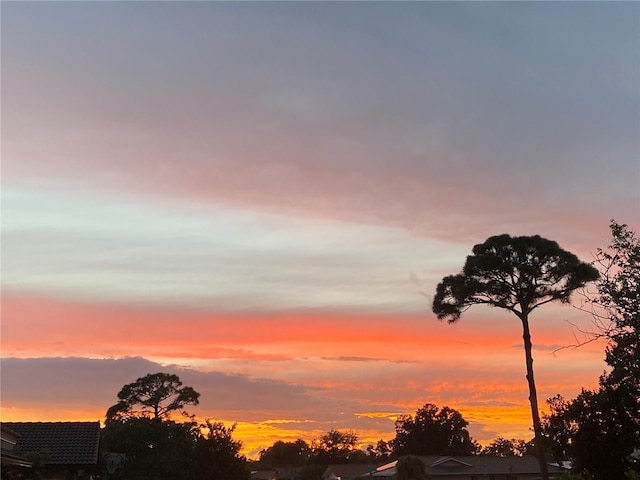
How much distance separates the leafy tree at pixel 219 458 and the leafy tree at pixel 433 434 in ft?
297

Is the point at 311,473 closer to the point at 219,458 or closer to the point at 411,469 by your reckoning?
the point at 411,469

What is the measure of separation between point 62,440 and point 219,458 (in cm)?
912

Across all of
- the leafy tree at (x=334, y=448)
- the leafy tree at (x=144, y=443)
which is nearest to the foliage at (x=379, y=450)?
the leafy tree at (x=334, y=448)

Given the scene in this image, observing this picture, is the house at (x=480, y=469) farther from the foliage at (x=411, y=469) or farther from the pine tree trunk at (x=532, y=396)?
the pine tree trunk at (x=532, y=396)

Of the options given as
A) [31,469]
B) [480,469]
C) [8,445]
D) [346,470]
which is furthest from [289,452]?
[8,445]

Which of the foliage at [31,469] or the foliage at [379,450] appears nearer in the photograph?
the foliage at [31,469]

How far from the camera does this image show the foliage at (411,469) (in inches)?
3009

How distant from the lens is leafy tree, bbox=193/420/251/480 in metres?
38.8

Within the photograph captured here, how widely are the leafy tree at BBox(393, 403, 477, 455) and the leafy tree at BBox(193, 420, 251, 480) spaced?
90.5 meters

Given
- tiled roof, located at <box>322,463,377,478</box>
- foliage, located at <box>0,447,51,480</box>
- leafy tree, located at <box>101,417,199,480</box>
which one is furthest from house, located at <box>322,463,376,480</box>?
foliage, located at <box>0,447,51,480</box>

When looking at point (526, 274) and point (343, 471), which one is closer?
point (526, 274)

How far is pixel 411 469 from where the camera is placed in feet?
254

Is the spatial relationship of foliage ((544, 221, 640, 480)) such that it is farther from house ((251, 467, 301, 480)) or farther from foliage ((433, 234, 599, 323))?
house ((251, 467, 301, 480))

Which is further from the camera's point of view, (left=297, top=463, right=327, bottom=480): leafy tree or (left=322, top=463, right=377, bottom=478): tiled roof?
(left=322, top=463, right=377, bottom=478): tiled roof
